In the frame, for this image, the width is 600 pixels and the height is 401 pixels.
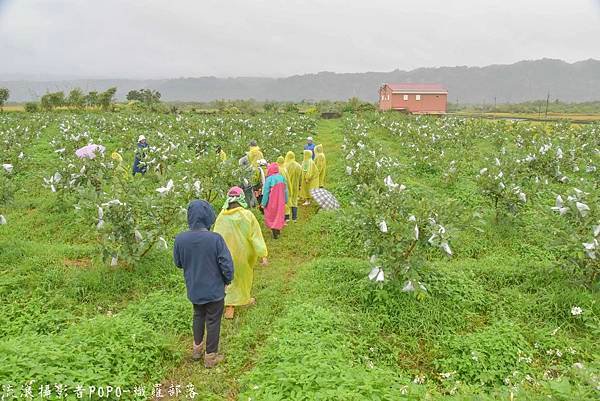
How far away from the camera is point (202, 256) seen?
412cm

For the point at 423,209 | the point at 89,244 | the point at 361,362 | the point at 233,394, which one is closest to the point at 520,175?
the point at 423,209

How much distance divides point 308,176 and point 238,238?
4764mm

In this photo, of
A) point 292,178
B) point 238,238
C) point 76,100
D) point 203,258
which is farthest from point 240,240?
point 76,100

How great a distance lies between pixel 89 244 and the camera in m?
7.46

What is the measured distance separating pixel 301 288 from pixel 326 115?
39.2 metres

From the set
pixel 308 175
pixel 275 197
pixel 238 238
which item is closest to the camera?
pixel 238 238

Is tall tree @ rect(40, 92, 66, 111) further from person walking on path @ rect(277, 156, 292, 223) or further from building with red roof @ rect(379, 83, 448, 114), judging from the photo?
person walking on path @ rect(277, 156, 292, 223)

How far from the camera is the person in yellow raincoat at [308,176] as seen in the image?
945 centimetres

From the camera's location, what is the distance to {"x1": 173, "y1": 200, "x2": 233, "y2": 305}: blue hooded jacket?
4113 millimetres

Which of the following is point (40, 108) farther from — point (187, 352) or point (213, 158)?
point (187, 352)

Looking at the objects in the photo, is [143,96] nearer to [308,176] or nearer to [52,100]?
[52,100]

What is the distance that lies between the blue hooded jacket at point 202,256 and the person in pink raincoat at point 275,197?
11.5 feet

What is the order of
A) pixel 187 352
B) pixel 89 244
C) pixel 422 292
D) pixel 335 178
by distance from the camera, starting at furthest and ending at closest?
pixel 335 178 < pixel 89 244 < pixel 422 292 < pixel 187 352

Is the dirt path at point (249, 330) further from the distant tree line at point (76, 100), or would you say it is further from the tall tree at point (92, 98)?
the tall tree at point (92, 98)
